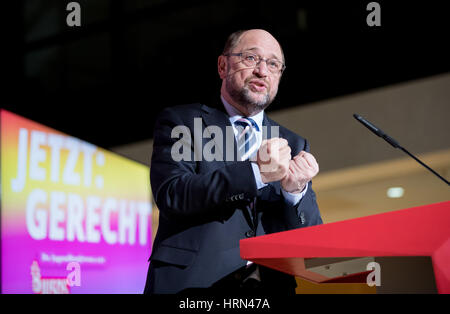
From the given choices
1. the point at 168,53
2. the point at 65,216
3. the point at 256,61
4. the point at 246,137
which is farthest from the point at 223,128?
the point at 168,53

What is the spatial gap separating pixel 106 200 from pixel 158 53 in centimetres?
210

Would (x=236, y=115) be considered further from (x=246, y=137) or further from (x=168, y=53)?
(x=168, y=53)

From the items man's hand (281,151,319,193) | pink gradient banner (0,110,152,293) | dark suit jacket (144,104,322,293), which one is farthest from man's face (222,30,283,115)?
pink gradient banner (0,110,152,293)

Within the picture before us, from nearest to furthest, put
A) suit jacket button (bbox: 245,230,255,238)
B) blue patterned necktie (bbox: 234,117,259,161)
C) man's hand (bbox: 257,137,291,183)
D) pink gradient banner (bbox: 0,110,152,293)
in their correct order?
man's hand (bbox: 257,137,291,183) → suit jacket button (bbox: 245,230,255,238) → blue patterned necktie (bbox: 234,117,259,161) → pink gradient banner (bbox: 0,110,152,293)

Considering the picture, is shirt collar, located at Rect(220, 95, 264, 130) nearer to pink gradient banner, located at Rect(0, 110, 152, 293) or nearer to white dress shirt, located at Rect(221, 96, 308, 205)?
white dress shirt, located at Rect(221, 96, 308, 205)

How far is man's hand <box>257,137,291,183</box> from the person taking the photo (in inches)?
43.1

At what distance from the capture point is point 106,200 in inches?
121

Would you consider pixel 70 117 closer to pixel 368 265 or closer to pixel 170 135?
pixel 170 135

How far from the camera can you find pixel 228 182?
1.15m

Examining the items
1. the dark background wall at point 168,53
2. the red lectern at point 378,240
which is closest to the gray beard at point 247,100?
the red lectern at point 378,240

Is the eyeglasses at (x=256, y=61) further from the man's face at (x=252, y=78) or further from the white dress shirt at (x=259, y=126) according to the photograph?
the white dress shirt at (x=259, y=126)

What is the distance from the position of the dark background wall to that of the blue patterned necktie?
233 cm

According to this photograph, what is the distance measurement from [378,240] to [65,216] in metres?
2.15
